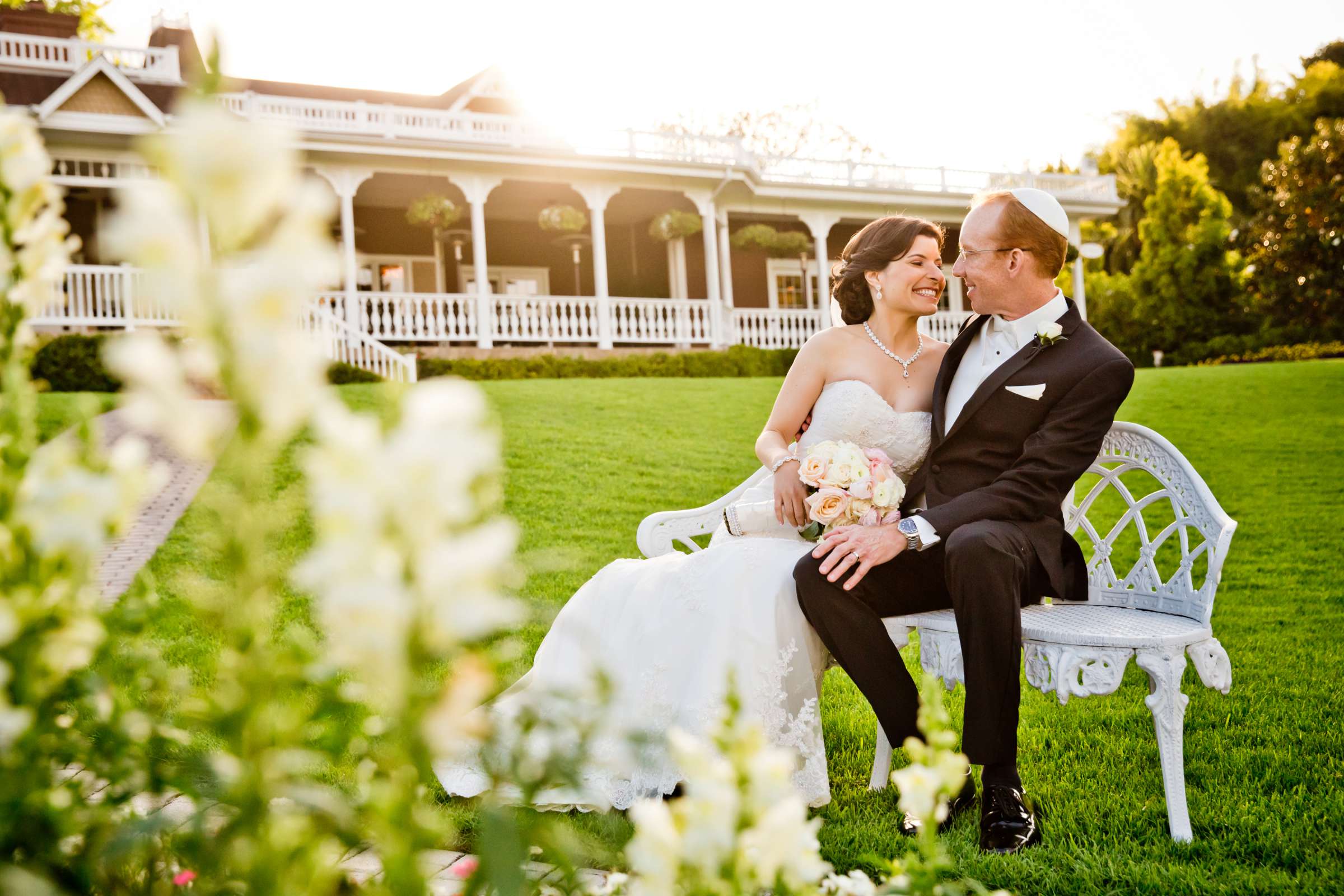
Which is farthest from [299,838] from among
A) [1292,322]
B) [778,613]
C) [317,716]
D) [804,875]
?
[1292,322]

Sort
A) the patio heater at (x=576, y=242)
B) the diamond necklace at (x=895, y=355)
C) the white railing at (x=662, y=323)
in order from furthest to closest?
the patio heater at (x=576, y=242)
the white railing at (x=662, y=323)
the diamond necklace at (x=895, y=355)

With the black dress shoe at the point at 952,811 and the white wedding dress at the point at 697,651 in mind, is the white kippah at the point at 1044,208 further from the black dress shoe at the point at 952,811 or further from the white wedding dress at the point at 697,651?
the black dress shoe at the point at 952,811

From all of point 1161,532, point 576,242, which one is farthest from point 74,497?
point 576,242

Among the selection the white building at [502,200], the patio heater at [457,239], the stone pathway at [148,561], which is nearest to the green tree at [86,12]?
the white building at [502,200]

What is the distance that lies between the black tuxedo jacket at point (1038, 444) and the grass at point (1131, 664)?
74 cm

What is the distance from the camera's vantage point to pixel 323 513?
19.7 inches

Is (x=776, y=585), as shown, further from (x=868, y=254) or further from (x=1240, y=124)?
(x=1240, y=124)

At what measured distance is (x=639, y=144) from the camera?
1888cm

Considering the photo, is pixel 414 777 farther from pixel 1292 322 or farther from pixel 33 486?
pixel 1292 322

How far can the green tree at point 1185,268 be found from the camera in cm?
2650

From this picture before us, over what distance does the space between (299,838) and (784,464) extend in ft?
10.5

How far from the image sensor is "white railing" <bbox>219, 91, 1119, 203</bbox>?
16.8 m

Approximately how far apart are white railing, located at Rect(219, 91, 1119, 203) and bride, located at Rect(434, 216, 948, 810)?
1194 cm

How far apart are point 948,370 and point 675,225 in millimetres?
15496
